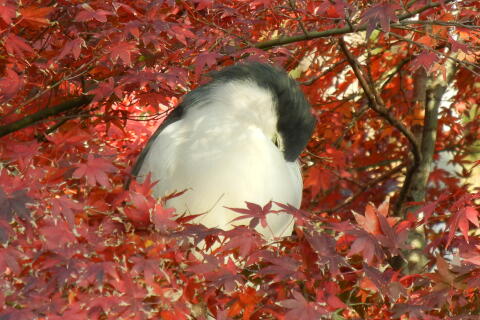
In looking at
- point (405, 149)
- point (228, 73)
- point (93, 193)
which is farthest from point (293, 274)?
point (405, 149)

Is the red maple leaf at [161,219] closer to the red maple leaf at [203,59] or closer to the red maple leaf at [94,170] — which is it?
the red maple leaf at [94,170]

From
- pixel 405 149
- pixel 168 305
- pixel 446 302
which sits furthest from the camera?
pixel 405 149

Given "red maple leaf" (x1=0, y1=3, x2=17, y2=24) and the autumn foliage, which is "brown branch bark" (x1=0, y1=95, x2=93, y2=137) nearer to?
the autumn foliage

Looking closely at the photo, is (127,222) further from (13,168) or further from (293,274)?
(13,168)

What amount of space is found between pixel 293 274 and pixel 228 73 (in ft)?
4.10

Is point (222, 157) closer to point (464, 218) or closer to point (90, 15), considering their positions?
point (90, 15)

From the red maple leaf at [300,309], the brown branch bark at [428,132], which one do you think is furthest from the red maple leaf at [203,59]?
the brown branch bark at [428,132]

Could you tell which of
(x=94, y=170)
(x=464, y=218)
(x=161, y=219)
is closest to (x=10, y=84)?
(x=94, y=170)

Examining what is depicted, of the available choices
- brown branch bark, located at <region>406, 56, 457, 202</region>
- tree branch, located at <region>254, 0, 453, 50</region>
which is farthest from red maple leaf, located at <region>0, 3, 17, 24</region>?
brown branch bark, located at <region>406, 56, 457, 202</region>

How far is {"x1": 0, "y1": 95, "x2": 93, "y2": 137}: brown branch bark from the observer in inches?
107

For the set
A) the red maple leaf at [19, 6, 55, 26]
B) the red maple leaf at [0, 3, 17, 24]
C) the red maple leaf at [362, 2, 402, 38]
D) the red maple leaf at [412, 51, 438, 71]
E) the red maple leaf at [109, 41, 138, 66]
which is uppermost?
the red maple leaf at [362, 2, 402, 38]

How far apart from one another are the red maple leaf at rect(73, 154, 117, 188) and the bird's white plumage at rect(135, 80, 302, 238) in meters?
0.59

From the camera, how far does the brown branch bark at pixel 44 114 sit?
272 cm

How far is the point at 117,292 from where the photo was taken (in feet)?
5.62
